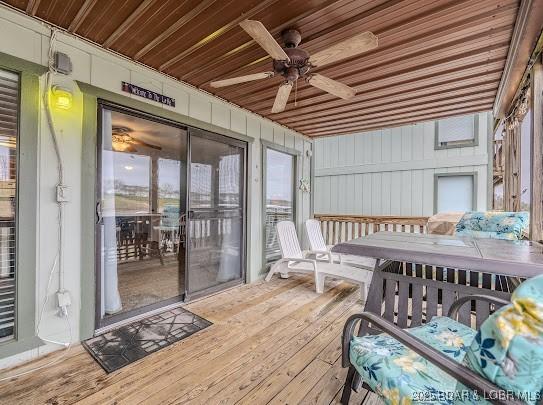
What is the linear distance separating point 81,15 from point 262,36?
4.75 feet

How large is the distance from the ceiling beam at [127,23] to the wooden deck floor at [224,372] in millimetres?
2645

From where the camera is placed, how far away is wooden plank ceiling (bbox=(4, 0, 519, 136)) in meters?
1.90


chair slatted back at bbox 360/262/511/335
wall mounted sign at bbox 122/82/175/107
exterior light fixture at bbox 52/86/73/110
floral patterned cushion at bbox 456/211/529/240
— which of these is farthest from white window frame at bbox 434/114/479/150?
exterior light fixture at bbox 52/86/73/110

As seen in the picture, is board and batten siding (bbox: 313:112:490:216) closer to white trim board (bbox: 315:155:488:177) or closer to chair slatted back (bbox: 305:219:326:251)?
white trim board (bbox: 315:155:488:177)

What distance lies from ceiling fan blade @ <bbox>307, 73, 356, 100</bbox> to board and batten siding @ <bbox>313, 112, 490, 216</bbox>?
11.6ft

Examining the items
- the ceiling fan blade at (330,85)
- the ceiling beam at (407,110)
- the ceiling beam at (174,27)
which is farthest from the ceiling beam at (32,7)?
the ceiling beam at (407,110)

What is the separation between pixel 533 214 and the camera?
2.42 metres

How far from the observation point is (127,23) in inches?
82.3

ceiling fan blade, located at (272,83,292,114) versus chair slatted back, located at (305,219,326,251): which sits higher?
ceiling fan blade, located at (272,83,292,114)

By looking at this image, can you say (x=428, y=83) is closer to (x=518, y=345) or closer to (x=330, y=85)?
(x=330, y=85)

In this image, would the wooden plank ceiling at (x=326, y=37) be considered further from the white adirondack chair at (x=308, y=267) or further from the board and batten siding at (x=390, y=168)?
the board and batten siding at (x=390, y=168)

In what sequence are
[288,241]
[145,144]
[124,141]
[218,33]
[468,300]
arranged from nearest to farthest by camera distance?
[468,300] < [218,33] < [124,141] < [145,144] < [288,241]

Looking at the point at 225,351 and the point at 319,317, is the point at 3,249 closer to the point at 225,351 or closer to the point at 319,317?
the point at 225,351

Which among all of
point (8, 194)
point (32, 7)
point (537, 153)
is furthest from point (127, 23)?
point (537, 153)
